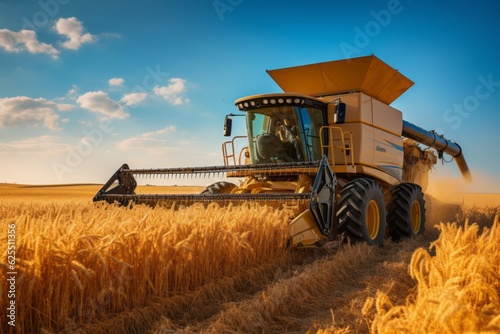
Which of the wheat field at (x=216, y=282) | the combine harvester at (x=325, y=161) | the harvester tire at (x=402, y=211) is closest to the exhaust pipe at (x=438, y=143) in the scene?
the combine harvester at (x=325, y=161)

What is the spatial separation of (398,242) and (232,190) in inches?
129

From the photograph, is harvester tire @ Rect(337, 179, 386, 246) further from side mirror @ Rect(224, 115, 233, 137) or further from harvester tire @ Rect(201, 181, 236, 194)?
side mirror @ Rect(224, 115, 233, 137)

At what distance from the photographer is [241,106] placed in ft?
26.0

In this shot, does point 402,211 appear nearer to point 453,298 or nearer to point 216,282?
point 216,282

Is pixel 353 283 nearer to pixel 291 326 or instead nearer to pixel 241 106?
pixel 291 326

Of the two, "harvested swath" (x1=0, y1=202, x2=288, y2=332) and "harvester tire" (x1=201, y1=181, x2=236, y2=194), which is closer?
"harvested swath" (x1=0, y1=202, x2=288, y2=332)

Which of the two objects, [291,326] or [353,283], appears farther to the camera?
[353,283]

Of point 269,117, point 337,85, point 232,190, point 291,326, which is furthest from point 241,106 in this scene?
point 291,326

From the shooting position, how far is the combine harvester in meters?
6.09

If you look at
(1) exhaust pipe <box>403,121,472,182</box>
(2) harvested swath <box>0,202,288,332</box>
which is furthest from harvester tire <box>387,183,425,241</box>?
(2) harvested swath <box>0,202,288,332</box>

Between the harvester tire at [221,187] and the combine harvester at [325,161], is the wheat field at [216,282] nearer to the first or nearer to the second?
the combine harvester at [325,161]

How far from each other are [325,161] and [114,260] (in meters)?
3.61

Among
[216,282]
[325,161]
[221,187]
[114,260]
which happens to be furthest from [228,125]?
[114,260]

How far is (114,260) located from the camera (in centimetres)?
311
